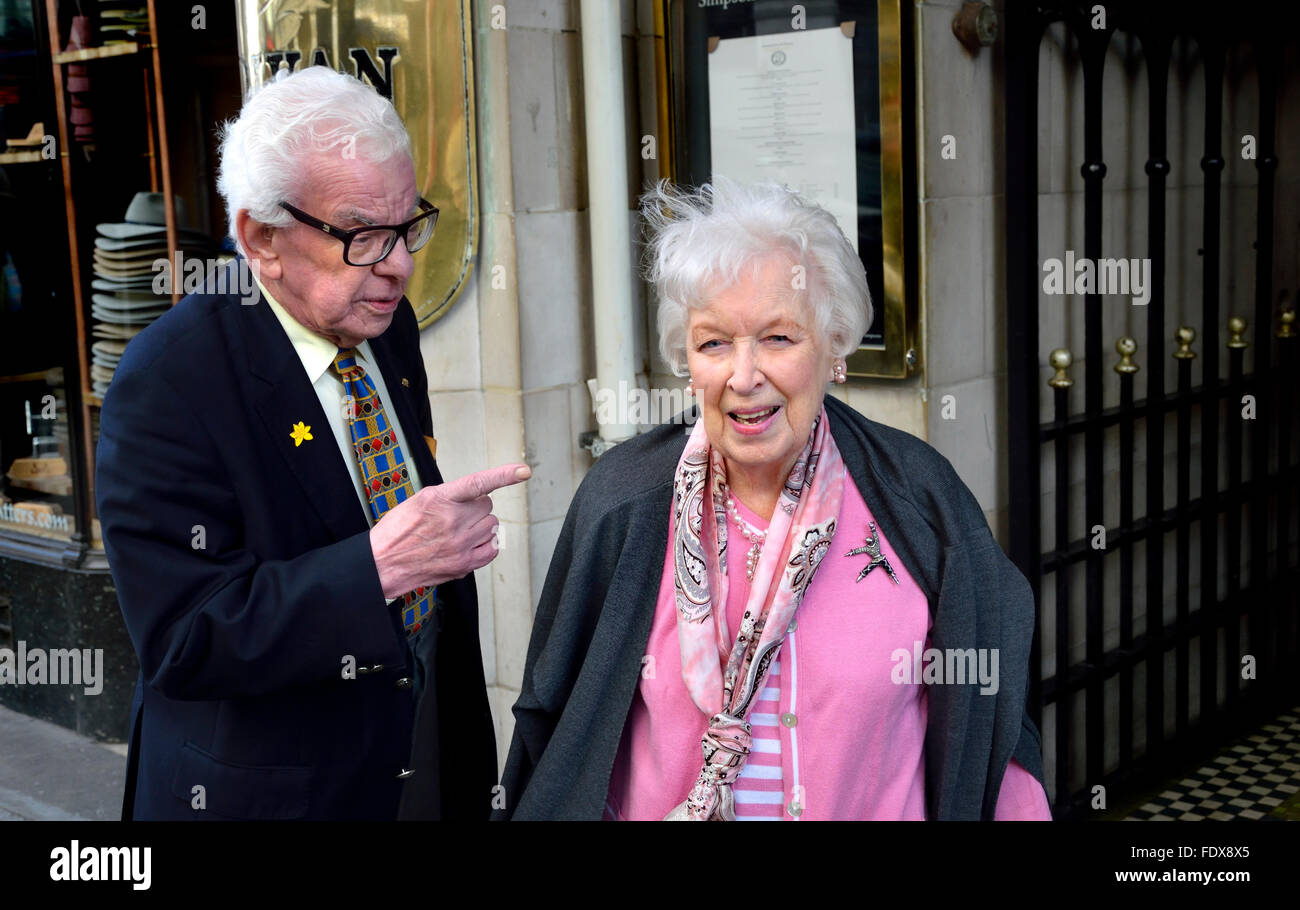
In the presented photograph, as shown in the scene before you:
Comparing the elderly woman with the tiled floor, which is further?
the tiled floor

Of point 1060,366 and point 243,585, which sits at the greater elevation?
point 1060,366

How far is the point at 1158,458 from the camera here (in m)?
4.17

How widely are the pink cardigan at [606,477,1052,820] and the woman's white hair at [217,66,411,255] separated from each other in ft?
2.70

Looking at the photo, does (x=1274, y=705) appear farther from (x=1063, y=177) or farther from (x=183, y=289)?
(x=183, y=289)

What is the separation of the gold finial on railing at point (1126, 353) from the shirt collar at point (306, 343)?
8.45ft

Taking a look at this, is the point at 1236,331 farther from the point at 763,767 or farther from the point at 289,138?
the point at 289,138

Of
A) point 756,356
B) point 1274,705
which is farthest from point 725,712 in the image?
point 1274,705

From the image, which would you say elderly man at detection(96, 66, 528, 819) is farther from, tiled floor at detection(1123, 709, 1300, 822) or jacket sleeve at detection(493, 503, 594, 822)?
tiled floor at detection(1123, 709, 1300, 822)

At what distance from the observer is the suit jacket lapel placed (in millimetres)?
2164

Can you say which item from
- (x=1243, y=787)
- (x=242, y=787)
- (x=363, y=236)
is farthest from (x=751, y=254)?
(x=1243, y=787)

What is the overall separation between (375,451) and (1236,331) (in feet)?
10.4

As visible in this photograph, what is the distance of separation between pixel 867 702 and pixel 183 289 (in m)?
3.81

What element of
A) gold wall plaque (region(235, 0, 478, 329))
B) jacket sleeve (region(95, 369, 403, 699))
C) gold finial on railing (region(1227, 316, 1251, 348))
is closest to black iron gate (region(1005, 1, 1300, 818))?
gold finial on railing (region(1227, 316, 1251, 348))

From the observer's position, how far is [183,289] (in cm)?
507
